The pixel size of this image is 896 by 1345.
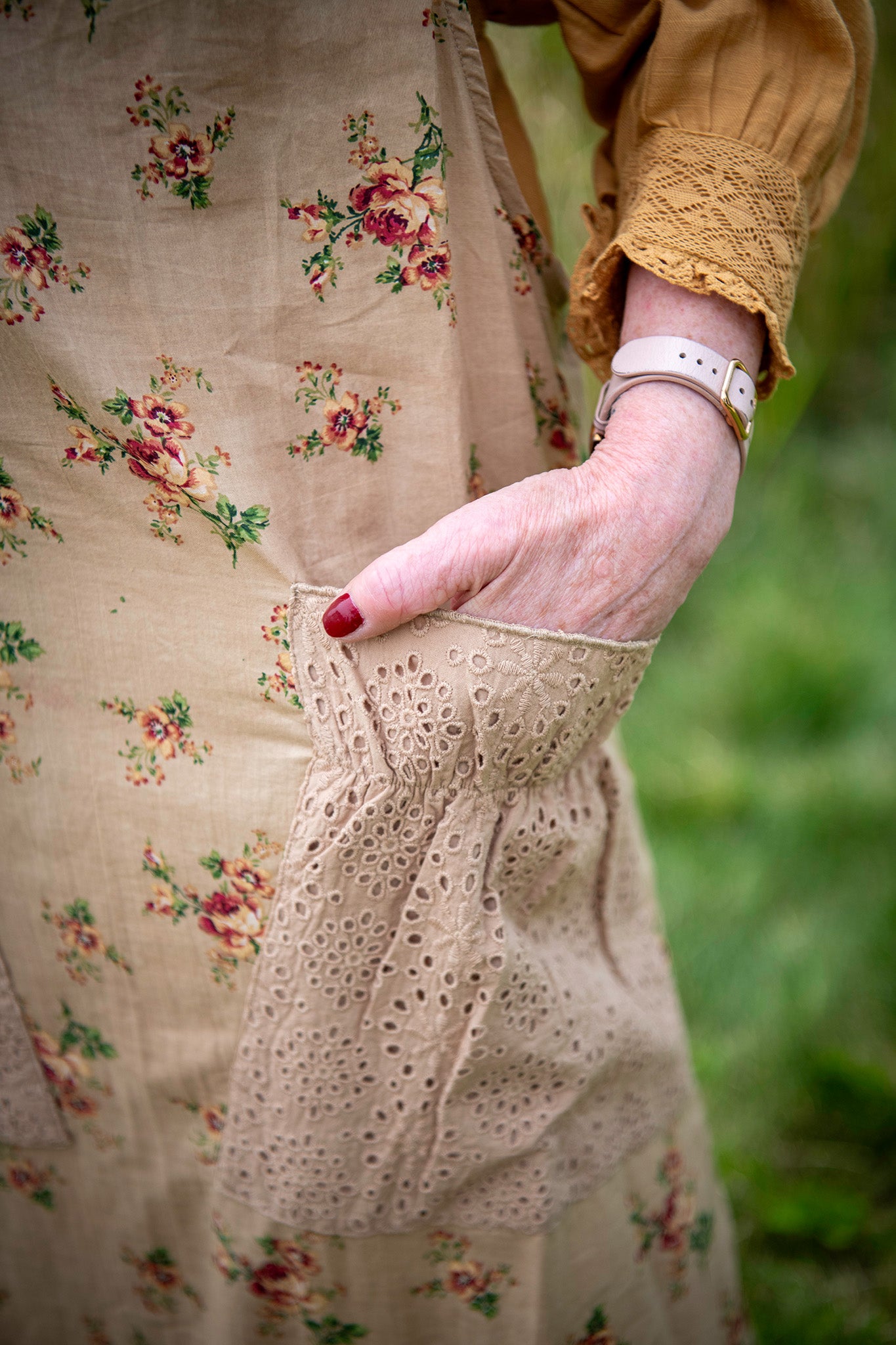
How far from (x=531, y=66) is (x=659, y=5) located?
84.6 inches

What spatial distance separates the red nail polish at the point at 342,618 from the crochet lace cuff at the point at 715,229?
15.5 inches

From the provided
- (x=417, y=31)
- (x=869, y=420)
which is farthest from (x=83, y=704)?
(x=869, y=420)

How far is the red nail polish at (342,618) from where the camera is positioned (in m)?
0.80

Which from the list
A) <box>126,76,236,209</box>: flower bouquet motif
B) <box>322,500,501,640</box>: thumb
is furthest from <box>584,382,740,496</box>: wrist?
<box>126,76,236,209</box>: flower bouquet motif

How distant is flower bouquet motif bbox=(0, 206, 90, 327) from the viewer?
800 millimetres

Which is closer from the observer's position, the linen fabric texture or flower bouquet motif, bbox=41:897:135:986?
the linen fabric texture

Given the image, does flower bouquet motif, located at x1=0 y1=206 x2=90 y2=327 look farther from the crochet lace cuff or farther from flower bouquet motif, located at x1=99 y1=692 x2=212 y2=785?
the crochet lace cuff

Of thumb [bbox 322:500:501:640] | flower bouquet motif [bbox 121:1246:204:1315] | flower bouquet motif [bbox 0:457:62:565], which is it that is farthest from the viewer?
flower bouquet motif [bbox 121:1246:204:1315]

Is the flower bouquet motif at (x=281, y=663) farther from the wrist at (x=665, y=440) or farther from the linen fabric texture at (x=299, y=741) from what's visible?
the wrist at (x=665, y=440)

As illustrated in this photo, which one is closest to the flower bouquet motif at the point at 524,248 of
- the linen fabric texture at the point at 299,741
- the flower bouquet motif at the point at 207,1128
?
the linen fabric texture at the point at 299,741

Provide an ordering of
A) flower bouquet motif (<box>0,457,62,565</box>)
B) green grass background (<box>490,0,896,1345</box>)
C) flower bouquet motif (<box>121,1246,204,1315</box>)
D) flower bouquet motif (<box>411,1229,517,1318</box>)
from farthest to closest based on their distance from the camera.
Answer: green grass background (<box>490,0,896,1345</box>) < flower bouquet motif (<box>121,1246,204,1315</box>) < flower bouquet motif (<box>411,1229,517,1318</box>) < flower bouquet motif (<box>0,457,62,565</box>)

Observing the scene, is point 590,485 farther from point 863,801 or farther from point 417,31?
point 863,801

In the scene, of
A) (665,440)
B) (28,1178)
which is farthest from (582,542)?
(28,1178)

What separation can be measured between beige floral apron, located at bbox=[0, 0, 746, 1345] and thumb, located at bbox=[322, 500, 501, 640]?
0.04 metres
